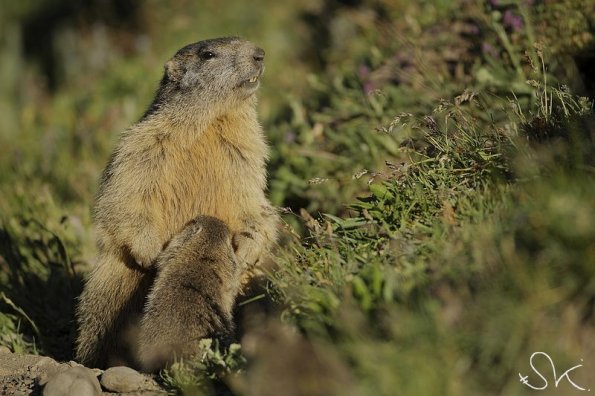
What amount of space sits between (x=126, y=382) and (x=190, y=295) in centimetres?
56

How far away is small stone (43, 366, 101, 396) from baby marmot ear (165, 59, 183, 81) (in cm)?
243

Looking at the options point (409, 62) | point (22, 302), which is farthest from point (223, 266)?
point (409, 62)

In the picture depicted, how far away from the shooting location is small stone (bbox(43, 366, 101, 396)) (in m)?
3.94

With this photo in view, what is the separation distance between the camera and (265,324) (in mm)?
4094

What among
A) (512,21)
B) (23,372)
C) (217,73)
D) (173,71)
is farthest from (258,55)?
(23,372)

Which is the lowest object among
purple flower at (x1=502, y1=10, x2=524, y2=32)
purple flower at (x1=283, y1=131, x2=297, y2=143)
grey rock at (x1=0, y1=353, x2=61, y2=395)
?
grey rock at (x1=0, y1=353, x2=61, y2=395)

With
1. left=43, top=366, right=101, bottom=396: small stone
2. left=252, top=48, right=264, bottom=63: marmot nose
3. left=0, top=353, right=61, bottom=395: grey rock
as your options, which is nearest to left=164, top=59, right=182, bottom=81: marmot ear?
left=252, top=48, right=264, bottom=63: marmot nose

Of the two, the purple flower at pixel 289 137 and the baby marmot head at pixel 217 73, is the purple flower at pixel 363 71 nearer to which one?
the purple flower at pixel 289 137

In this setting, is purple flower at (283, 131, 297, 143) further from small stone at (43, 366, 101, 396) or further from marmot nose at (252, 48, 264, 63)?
small stone at (43, 366, 101, 396)

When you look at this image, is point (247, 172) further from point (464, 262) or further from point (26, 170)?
point (26, 170)

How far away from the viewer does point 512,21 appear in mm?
6727

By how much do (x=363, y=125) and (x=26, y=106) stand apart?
19.8 ft

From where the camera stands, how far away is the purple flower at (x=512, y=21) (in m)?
6.66
